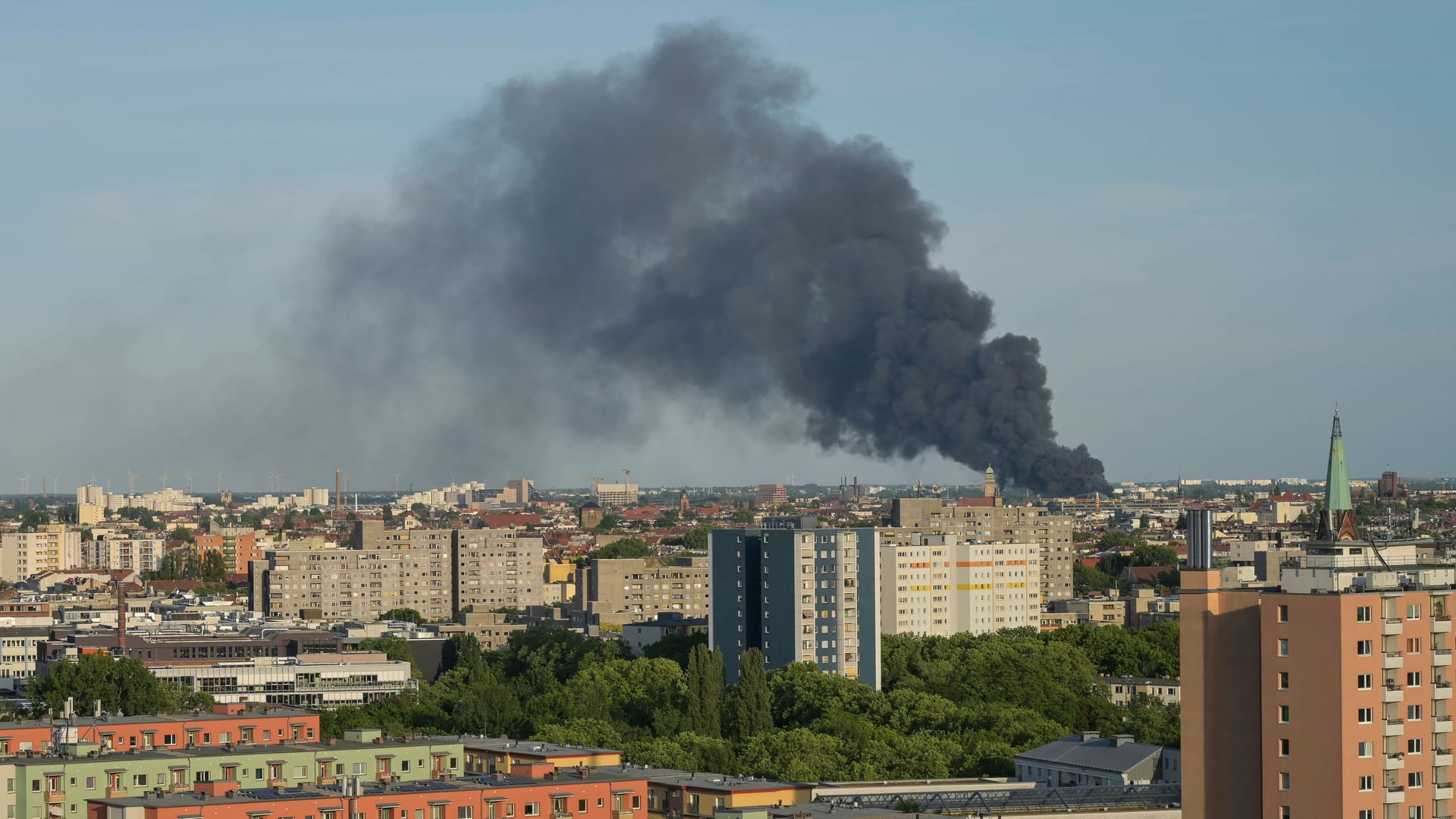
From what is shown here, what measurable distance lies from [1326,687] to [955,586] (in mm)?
47804

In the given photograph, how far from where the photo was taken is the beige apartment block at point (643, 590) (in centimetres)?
7925

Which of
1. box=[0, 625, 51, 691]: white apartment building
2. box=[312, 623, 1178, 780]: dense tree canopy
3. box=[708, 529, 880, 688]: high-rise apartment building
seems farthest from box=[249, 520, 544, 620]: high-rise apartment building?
box=[708, 529, 880, 688]: high-rise apartment building

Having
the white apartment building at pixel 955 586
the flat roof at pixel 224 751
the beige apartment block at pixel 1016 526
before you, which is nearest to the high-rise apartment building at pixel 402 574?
the beige apartment block at pixel 1016 526

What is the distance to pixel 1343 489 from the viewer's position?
2216cm

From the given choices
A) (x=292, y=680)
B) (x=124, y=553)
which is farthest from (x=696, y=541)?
(x=292, y=680)

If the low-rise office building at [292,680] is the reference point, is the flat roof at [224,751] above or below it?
above

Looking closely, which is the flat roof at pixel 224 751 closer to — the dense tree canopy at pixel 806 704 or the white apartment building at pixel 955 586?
the dense tree canopy at pixel 806 704

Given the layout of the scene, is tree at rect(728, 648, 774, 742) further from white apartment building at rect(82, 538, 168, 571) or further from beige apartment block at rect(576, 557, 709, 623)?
white apartment building at rect(82, 538, 168, 571)

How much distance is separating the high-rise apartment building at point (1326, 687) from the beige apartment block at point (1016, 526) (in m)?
62.1

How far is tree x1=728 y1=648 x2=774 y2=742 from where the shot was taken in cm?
4241

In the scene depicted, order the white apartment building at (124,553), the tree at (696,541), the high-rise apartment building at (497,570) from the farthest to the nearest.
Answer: the white apartment building at (124,553) → the tree at (696,541) → the high-rise apartment building at (497,570)

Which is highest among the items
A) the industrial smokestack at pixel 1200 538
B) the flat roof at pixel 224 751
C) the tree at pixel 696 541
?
the industrial smokestack at pixel 1200 538

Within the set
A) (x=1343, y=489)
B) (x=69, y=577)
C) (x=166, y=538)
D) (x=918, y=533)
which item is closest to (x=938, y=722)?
(x=1343, y=489)

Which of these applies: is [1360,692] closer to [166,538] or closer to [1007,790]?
[1007,790]
